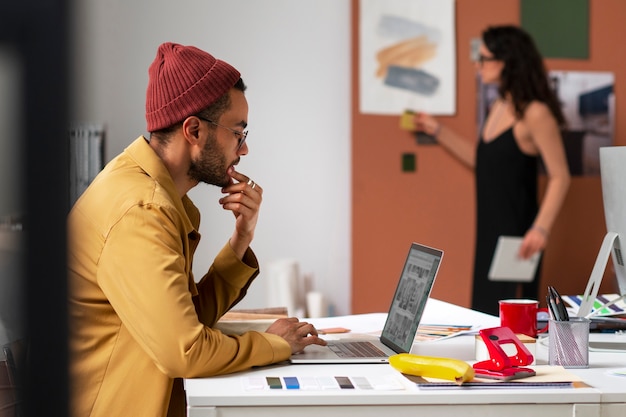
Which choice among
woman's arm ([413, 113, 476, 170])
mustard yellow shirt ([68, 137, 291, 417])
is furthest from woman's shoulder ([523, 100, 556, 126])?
mustard yellow shirt ([68, 137, 291, 417])

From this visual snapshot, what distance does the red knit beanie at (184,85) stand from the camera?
1.74m

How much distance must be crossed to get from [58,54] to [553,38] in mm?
4612

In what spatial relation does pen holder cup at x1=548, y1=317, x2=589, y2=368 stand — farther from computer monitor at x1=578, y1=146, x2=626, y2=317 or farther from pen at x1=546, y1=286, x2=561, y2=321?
computer monitor at x1=578, y1=146, x2=626, y2=317

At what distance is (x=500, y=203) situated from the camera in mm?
4258

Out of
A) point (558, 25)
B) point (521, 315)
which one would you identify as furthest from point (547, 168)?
point (521, 315)

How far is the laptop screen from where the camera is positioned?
1705 mm

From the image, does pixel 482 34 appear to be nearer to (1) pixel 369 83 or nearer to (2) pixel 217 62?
(1) pixel 369 83

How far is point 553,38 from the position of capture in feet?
15.2

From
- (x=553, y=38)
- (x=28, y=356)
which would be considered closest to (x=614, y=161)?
(x=28, y=356)

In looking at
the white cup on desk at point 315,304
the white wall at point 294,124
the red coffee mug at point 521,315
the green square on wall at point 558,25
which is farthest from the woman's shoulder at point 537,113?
the red coffee mug at point 521,315

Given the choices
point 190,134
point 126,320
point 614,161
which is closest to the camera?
point 126,320

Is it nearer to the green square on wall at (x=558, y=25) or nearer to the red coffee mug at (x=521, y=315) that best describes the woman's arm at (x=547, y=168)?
the green square on wall at (x=558, y=25)

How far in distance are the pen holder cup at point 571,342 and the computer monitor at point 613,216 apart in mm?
288

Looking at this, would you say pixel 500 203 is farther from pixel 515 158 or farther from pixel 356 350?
pixel 356 350
